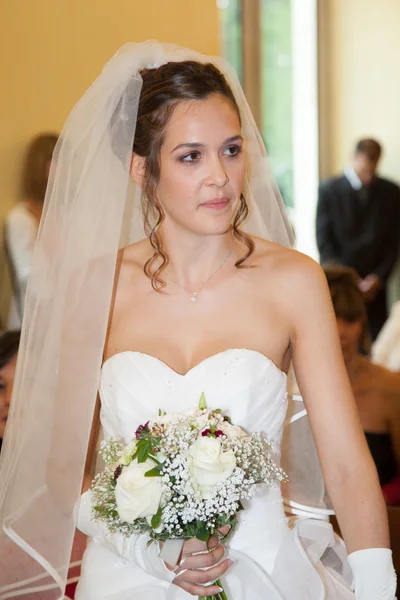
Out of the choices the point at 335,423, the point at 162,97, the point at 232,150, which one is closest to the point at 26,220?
the point at 162,97

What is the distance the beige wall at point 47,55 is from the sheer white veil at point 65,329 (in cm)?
309

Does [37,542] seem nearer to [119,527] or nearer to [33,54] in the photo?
[119,527]

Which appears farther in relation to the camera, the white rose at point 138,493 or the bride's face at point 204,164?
the bride's face at point 204,164

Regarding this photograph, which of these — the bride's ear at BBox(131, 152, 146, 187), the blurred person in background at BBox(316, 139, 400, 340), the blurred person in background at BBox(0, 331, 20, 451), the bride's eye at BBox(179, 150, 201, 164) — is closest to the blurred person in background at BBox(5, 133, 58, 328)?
the blurred person in background at BBox(0, 331, 20, 451)

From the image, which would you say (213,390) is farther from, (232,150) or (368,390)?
(368,390)

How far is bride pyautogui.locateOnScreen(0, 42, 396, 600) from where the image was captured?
91.0 inches

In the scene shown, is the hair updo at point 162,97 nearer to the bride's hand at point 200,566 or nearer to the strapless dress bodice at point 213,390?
the strapless dress bodice at point 213,390

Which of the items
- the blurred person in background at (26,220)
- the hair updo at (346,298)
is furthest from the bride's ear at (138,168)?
the blurred person in background at (26,220)

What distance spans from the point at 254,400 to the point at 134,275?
1.69ft

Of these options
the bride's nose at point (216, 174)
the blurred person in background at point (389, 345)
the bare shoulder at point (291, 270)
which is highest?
the bride's nose at point (216, 174)

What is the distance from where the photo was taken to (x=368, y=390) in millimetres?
4277

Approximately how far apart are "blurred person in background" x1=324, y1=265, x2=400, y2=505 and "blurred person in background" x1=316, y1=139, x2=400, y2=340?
487 cm

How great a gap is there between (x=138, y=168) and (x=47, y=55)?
11.0 feet

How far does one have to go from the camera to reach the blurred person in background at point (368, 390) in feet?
13.7
